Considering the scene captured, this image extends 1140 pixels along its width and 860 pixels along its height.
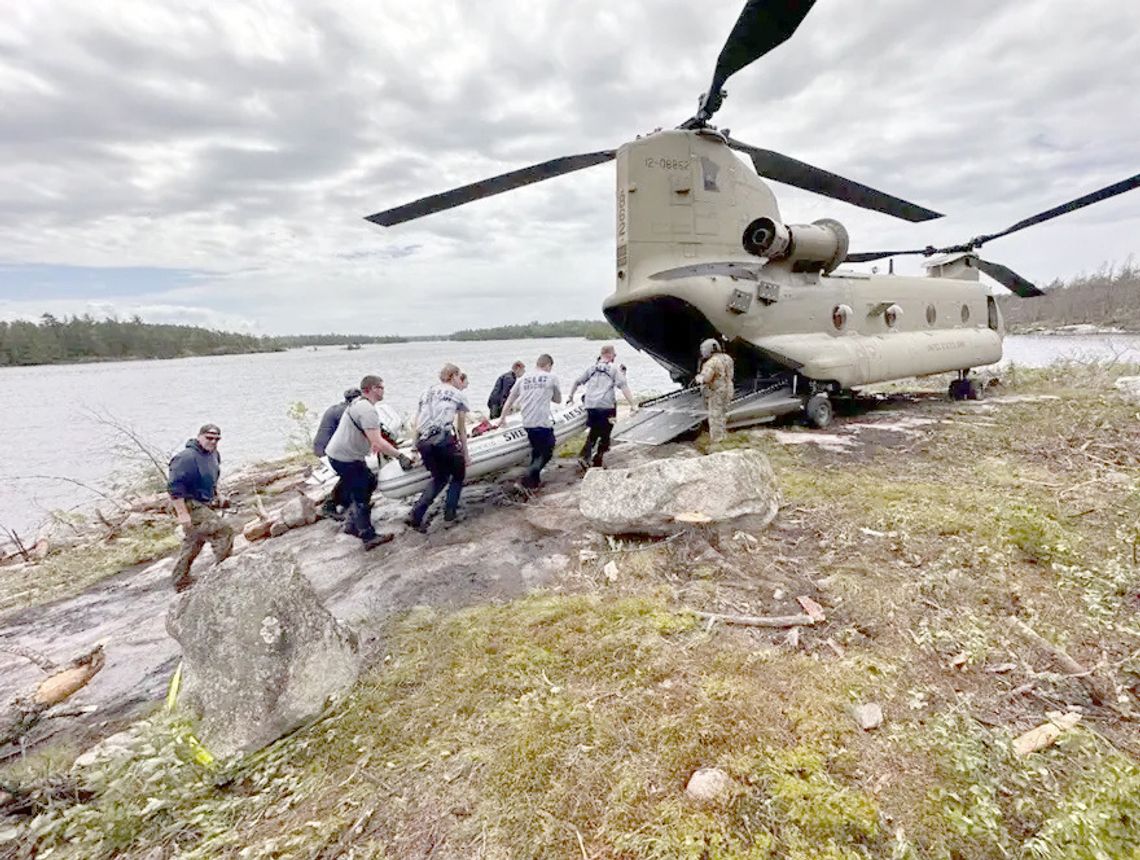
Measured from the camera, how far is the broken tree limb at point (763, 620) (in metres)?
3.20

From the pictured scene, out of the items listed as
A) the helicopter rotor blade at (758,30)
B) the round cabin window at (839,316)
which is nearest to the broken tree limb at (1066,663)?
the helicopter rotor blade at (758,30)

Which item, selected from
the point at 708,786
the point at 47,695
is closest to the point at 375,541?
the point at 47,695

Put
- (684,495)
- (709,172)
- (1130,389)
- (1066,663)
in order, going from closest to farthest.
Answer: (1066,663) → (684,495) → (709,172) → (1130,389)

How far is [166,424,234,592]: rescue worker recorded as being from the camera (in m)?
5.09

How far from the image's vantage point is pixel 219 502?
5488 millimetres

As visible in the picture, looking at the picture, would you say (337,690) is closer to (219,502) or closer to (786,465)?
(219,502)

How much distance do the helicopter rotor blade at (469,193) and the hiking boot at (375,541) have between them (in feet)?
12.7

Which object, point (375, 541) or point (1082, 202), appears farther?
point (1082, 202)

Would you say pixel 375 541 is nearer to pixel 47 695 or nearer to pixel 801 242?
pixel 47 695

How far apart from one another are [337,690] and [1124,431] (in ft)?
32.5

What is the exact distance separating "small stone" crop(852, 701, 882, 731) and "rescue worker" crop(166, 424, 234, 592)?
5548 mm

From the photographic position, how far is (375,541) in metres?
5.68

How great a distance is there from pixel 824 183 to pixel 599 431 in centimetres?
497

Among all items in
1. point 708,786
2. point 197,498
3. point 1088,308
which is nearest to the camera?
point 708,786
